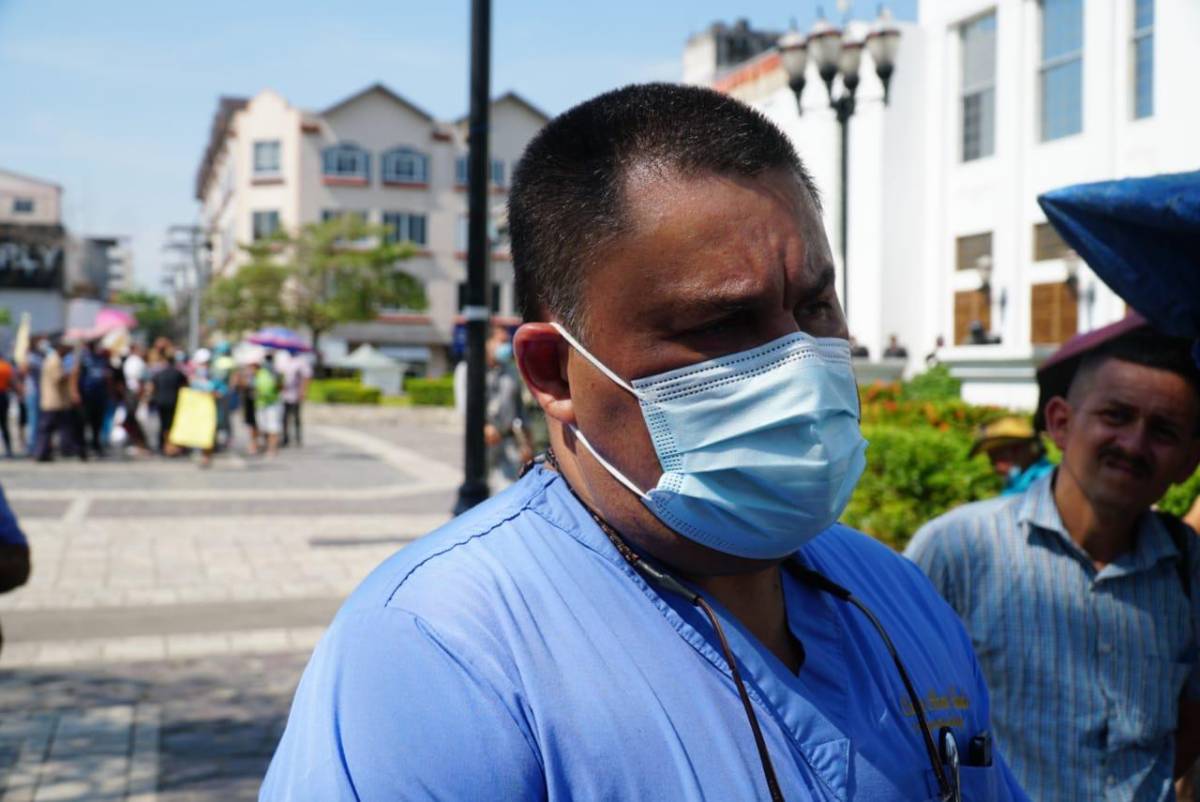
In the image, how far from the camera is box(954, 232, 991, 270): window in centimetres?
2614

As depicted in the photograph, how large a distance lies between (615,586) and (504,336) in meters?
11.8

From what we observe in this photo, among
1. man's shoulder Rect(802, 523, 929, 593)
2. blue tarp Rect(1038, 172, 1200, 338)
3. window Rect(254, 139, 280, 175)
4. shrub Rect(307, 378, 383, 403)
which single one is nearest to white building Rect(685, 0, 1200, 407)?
blue tarp Rect(1038, 172, 1200, 338)

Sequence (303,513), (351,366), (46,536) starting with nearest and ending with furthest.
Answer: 1. (46,536)
2. (303,513)
3. (351,366)

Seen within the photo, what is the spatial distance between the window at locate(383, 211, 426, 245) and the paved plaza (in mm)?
45291

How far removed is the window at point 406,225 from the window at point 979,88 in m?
39.3

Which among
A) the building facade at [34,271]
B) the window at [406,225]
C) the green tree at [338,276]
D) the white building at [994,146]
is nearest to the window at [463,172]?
the window at [406,225]

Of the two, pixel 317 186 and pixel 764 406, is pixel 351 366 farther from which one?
pixel 764 406

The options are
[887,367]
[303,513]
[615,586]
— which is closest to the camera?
[615,586]

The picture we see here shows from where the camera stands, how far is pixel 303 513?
14.3 m

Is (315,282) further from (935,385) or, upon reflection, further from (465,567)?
(465,567)

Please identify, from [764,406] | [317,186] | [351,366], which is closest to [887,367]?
[764,406]

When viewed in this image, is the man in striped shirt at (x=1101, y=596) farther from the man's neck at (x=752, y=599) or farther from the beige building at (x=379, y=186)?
the beige building at (x=379, y=186)

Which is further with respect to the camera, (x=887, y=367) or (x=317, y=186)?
(x=317, y=186)

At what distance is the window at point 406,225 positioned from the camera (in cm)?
6297
